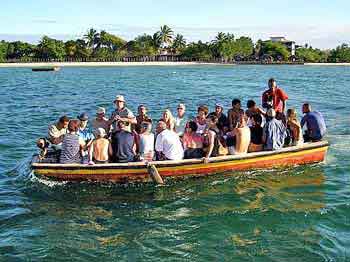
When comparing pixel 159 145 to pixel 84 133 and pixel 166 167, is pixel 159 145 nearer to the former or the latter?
pixel 166 167

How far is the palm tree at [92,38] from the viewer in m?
132

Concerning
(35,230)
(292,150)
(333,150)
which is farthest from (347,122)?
(35,230)

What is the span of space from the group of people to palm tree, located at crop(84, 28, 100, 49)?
124 m

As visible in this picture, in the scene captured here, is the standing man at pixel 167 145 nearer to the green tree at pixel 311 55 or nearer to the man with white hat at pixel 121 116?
the man with white hat at pixel 121 116

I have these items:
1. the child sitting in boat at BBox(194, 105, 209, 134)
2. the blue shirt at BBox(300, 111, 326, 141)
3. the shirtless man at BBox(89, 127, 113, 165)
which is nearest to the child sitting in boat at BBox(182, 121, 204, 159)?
the child sitting in boat at BBox(194, 105, 209, 134)

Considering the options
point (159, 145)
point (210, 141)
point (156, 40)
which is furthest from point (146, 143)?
point (156, 40)

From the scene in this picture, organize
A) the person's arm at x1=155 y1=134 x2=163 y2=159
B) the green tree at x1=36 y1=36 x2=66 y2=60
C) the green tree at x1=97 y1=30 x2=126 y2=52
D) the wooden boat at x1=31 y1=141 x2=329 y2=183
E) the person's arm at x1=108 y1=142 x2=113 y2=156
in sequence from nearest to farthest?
the wooden boat at x1=31 y1=141 x2=329 y2=183
the person's arm at x1=108 y1=142 x2=113 y2=156
the person's arm at x1=155 y1=134 x2=163 y2=159
the green tree at x1=36 y1=36 x2=66 y2=60
the green tree at x1=97 y1=30 x2=126 y2=52

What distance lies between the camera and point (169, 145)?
11289 mm

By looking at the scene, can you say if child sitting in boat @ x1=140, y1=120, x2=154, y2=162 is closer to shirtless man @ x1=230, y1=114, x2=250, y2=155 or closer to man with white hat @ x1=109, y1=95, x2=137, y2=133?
man with white hat @ x1=109, y1=95, x2=137, y2=133

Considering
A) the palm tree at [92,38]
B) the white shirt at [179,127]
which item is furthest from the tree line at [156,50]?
the white shirt at [179,127]

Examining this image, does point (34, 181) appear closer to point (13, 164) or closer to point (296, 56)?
point (13, 164)

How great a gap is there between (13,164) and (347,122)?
1349 cm

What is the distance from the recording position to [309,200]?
10617 mm

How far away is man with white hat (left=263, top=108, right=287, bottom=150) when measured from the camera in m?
12.0
